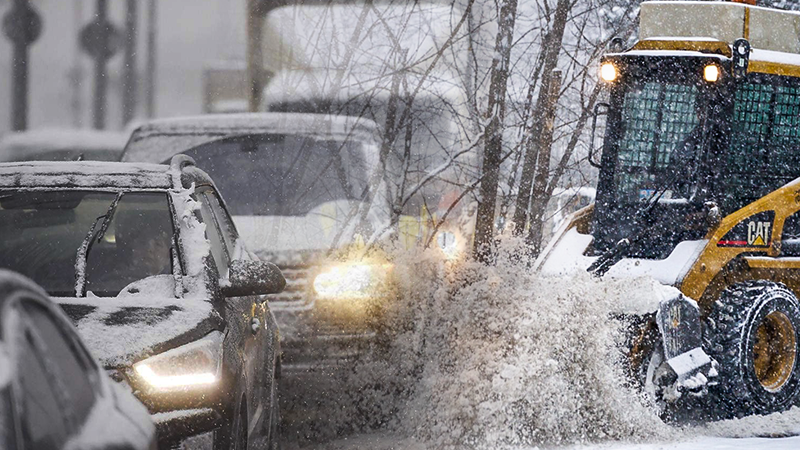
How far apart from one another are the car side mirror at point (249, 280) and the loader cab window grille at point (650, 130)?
4.17m

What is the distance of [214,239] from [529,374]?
8.18 ft

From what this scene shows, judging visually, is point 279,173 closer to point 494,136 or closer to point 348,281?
point 348,281

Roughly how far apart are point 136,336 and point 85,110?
8058 millimetres

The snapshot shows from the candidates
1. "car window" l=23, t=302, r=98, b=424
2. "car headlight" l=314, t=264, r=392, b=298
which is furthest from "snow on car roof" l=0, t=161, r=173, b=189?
"car headlight" l=314, t=264, r=392, b=298

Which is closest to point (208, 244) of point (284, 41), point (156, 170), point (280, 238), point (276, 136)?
point (156, 170)

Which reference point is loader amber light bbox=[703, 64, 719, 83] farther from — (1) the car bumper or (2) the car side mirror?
(1) the car bumper

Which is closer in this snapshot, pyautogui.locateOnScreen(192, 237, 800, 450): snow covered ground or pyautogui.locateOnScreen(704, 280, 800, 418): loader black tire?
pyautogui.locateOnScreen(192, 237, 800, 450): snow covered ground

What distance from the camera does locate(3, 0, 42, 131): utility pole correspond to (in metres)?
11.9

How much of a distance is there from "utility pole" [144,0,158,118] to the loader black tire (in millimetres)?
5968

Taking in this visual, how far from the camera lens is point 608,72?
868 centimetres

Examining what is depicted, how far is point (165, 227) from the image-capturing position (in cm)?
580

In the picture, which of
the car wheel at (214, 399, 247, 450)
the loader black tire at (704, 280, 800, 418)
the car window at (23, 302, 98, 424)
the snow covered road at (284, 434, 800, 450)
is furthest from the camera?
the loader black tire at (704, 280, 800, 418)

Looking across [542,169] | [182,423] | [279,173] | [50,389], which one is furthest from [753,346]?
[50,389]

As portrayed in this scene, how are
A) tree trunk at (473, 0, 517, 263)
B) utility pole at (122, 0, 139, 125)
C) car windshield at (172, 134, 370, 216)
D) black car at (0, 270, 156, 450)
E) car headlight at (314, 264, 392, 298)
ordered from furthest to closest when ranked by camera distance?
1. utility pole at (122, 0, 139, 125)
2. tree trunk at (473, 0, 517, 263)
3. car windshield at (172, 134, 370, 216)
4. car headlight at (314, 264, 392, 298)
5. black car at (0, 270, 156, 450)
